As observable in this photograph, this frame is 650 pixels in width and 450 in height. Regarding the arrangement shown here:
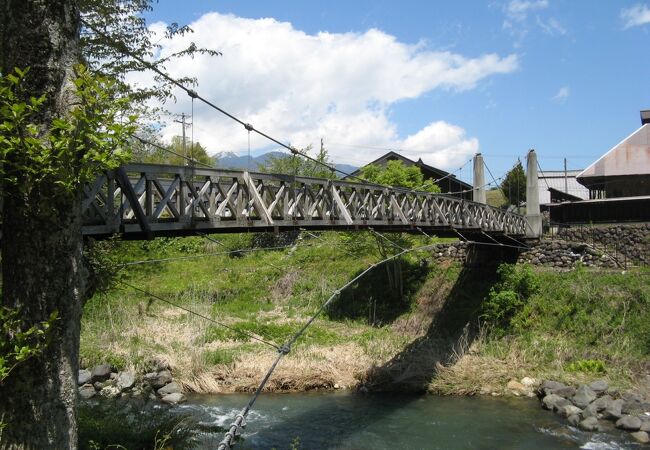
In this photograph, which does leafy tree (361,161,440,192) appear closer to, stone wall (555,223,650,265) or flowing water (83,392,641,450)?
stone wall (555,223,650,265)

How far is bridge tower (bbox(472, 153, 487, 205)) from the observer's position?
73.0ft

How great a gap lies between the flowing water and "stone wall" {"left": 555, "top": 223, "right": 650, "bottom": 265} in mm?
8759

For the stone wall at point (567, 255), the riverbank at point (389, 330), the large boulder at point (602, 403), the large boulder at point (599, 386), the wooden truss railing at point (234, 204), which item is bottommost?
the large boulder at point (602, 403)

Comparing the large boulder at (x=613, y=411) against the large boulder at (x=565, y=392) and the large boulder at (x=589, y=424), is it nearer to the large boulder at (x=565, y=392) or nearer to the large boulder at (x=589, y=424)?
the large boulder at (x=589, y=424)

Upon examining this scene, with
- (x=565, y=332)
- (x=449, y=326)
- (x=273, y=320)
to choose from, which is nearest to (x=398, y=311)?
(x=449, y=326)

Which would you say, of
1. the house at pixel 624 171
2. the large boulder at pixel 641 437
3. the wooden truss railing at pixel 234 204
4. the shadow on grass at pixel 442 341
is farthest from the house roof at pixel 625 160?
the large boulder at pixel 641 437

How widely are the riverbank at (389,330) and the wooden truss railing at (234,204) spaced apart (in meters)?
2.25

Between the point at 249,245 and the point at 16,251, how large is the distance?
85.8 feet

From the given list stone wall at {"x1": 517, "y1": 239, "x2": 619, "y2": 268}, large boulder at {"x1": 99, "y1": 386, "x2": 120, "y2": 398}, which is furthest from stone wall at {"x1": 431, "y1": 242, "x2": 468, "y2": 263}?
large boulder at {"x1": 99, "y1": 386, "x2": 120, "y2": 398}

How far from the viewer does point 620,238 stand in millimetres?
20953

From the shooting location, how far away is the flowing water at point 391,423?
36.1ft

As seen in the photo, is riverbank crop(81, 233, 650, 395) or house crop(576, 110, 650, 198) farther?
house crop(576, 110, 650, 198)

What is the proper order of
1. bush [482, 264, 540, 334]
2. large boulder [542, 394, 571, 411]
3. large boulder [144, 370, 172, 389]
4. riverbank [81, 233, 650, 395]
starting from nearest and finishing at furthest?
large boulder [542, 394, 571, 411]
large boulder [144, 370, 172, 389]
riverbank [81, 233, 650, 395]
bush [482, 264, 540, 334]

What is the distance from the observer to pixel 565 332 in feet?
55.2
